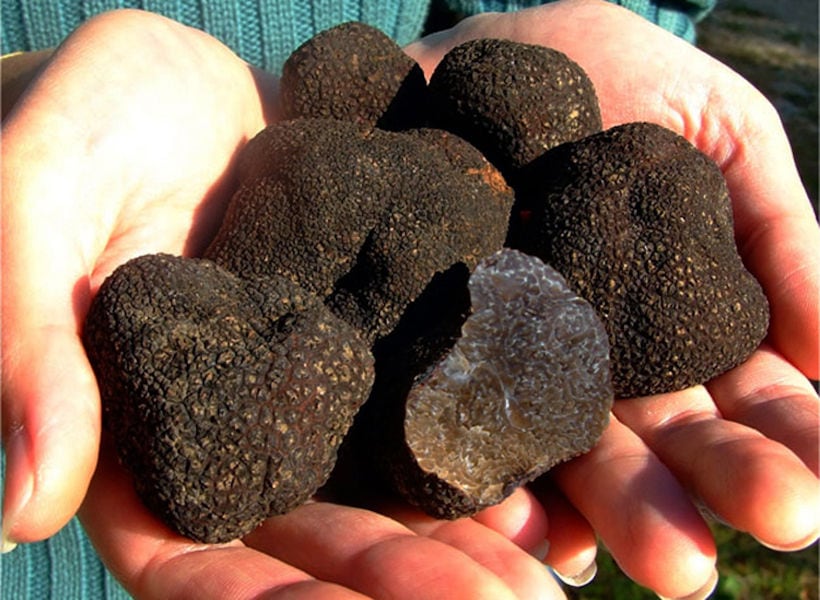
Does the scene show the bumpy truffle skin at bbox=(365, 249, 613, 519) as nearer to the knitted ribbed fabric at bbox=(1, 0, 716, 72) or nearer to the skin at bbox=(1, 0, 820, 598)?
the skin at bbox=(1, 0, 820, 598)

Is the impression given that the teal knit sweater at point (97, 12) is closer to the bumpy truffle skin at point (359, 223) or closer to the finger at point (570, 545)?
the bumpy truffle skin at point (359, 223)

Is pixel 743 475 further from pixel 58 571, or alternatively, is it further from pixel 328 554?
pixel 58 571

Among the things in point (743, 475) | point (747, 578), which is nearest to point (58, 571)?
point (743, 475)

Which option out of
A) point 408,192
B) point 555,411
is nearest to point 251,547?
point 555,411

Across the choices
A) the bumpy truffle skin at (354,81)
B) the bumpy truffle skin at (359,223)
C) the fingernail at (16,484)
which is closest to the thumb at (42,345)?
the fingernail at (16,484)

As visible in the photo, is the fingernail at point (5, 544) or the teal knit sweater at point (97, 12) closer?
the fingernail at point (5, 544)

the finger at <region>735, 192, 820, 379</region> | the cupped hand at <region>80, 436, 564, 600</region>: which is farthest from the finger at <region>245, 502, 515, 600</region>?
the finger at <region>735, 192, 820, 379</region>
